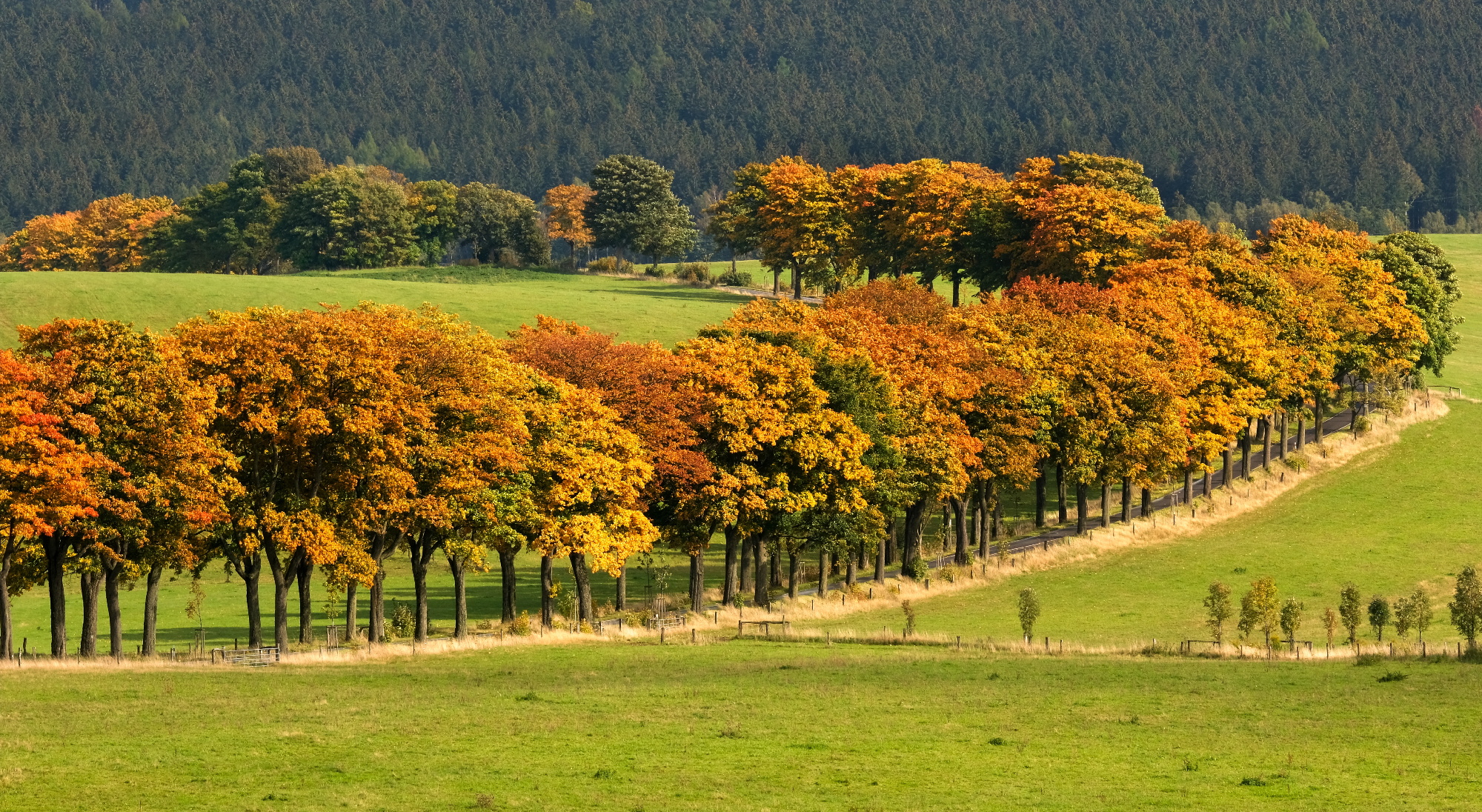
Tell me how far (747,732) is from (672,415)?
4134 cm

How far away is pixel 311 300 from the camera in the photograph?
550 ft

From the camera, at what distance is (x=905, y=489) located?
9844 cm

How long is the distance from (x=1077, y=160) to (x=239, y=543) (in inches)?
4727

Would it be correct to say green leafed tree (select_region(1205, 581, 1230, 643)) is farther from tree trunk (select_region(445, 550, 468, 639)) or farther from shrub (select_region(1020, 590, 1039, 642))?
tree trunk (select_region(445, 550, 468, 639))

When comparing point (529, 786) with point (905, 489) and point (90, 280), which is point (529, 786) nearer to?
point (905, 489)

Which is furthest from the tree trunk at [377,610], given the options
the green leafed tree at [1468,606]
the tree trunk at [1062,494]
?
the tree trunk at [1062,494]

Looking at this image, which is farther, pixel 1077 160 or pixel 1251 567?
pixel 1077 160

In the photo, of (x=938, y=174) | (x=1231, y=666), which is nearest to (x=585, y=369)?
(x=1231, y=666)

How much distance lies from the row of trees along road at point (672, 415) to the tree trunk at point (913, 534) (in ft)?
0.80

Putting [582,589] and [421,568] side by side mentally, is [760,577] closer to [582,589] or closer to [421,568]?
[582,589]

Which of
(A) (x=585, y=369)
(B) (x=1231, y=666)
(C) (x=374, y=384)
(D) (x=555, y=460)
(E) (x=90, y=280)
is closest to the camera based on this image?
(B) (x=1231, y=666)

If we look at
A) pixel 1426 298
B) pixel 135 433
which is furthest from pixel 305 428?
pixel 1426 298

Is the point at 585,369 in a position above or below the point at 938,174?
below

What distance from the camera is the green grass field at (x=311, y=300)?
153 meters
